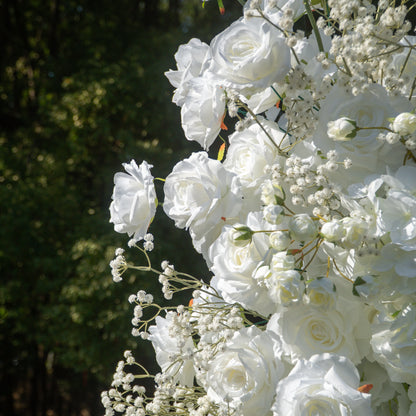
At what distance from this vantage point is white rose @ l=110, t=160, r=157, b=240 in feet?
1.96

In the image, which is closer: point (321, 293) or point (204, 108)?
Result: point (321, 293)

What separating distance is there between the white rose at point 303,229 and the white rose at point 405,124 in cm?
13

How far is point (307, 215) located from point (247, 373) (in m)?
0.19

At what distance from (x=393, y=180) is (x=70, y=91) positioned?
9.57 feet

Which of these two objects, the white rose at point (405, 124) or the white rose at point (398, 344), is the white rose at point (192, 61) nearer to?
the white rose at point (405, 124)

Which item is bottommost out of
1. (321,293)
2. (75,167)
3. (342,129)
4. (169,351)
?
(75,167)

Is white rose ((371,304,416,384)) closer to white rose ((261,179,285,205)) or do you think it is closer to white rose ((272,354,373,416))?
white rose ((272,354,373,416))

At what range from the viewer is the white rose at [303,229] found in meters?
0.47

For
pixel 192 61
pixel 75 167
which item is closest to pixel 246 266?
pixel 192 61

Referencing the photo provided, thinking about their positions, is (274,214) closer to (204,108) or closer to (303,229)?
(303,229)

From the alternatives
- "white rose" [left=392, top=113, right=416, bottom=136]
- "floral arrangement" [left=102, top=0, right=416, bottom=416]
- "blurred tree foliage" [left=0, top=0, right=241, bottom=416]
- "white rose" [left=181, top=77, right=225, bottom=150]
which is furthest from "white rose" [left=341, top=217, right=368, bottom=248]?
"blurred tree foliage" [left=0, top=0, right=241, bottom=416]

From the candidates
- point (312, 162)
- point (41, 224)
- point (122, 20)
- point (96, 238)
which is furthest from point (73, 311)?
point (312, 162)

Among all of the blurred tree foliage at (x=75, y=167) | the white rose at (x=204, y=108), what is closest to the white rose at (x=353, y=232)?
the white rose at (x=204, y=108)

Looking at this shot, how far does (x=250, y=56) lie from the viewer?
1.71 feet
